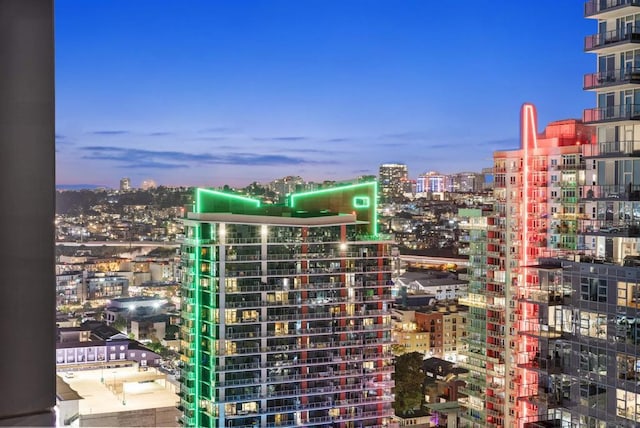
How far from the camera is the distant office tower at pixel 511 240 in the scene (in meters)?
11.2

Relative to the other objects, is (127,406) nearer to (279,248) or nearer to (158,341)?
(279,248)

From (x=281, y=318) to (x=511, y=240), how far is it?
12.9 feet

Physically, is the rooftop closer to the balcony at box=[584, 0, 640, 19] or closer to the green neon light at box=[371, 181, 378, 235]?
the green neon light at box=[371, 181, 378, 235]

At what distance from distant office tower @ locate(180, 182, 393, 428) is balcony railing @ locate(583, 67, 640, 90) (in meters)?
5.85

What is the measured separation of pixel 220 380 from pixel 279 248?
5.89 ft

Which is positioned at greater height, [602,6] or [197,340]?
[602,6]

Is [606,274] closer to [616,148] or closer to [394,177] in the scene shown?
[616,148]

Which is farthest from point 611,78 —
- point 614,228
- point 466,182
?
point 466,182

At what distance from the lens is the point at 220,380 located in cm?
946

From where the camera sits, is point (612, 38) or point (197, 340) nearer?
point (612, 38)

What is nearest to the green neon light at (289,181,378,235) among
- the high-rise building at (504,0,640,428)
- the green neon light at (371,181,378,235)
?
the green neon light at (371,181,378,235)

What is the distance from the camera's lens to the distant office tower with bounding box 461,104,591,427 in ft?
36.9

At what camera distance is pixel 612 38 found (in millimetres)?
4566

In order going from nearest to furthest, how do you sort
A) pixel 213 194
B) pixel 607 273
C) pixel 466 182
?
pixel 607 273 < pixel 213 194 < pixel 466 182
